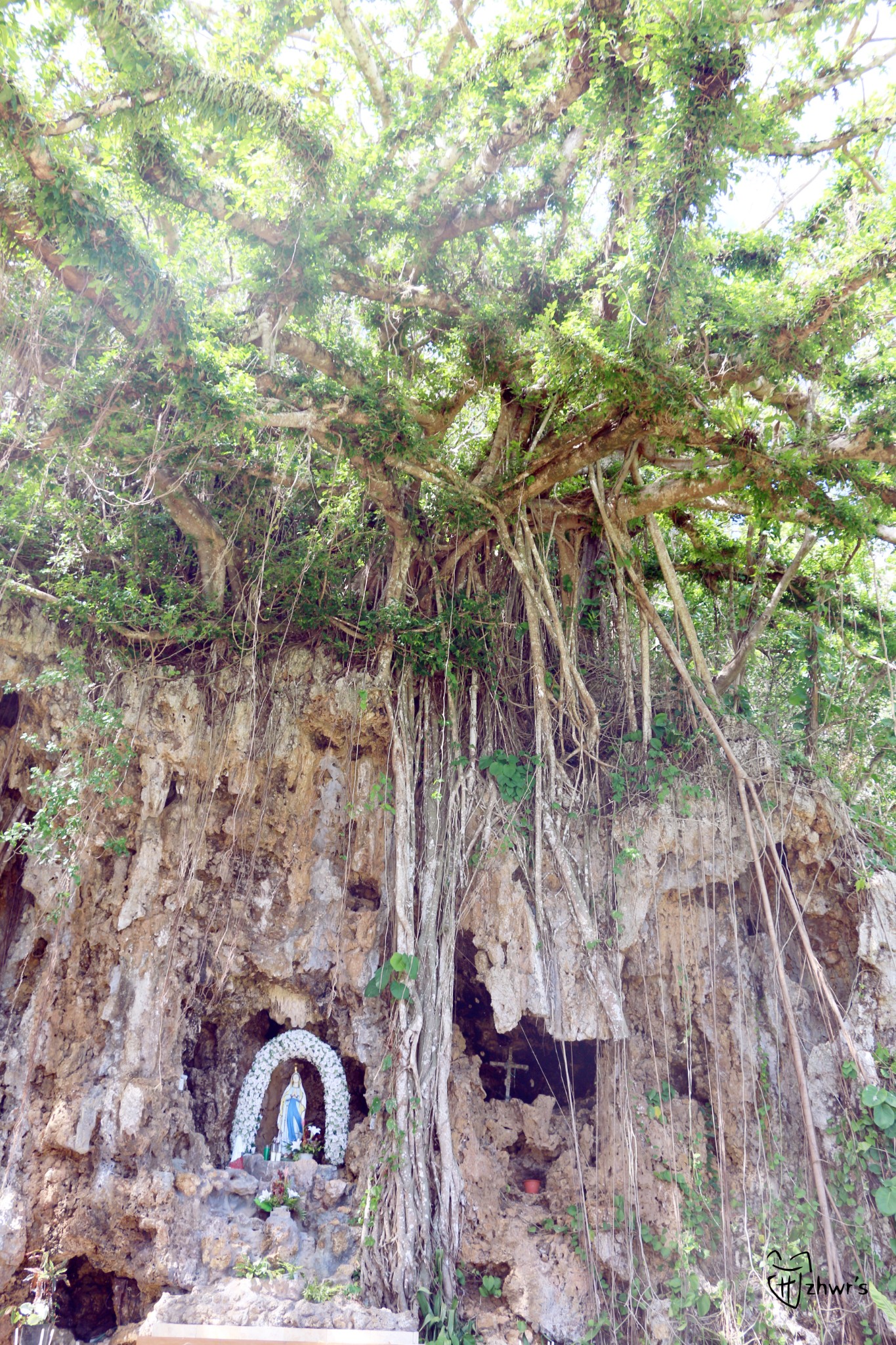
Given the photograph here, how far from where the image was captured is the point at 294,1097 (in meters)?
4.21

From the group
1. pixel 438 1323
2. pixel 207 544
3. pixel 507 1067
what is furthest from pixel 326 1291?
pixel 207 544

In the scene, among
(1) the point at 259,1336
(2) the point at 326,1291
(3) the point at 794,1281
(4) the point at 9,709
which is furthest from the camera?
(4) the point at 9,709

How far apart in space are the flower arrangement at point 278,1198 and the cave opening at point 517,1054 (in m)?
1.21

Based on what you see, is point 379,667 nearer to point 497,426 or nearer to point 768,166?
point 497,426

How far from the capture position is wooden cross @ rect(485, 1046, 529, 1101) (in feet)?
15.0

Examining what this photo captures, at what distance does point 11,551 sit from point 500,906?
11.5 ft

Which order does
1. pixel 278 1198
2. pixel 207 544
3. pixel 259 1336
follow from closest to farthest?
pixel 259 1336
pixel 278 1198
pixel 207 544

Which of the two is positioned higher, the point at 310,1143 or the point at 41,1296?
the point at 310,1143

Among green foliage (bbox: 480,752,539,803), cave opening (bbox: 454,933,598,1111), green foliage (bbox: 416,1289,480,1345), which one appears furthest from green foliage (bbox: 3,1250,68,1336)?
green foliage (bbox: 480,752,539,803)

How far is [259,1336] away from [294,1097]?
1.46m

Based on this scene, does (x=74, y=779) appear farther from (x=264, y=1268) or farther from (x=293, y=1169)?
(x=264, y=1268)

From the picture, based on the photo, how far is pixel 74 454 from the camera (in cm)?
381

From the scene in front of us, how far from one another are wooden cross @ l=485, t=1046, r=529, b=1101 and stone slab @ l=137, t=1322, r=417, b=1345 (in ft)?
5.62

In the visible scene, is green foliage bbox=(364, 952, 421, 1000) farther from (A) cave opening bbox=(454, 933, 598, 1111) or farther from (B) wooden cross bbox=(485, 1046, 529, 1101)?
(B) wooden cross bbox=(485, 1046, 529, 1101)
